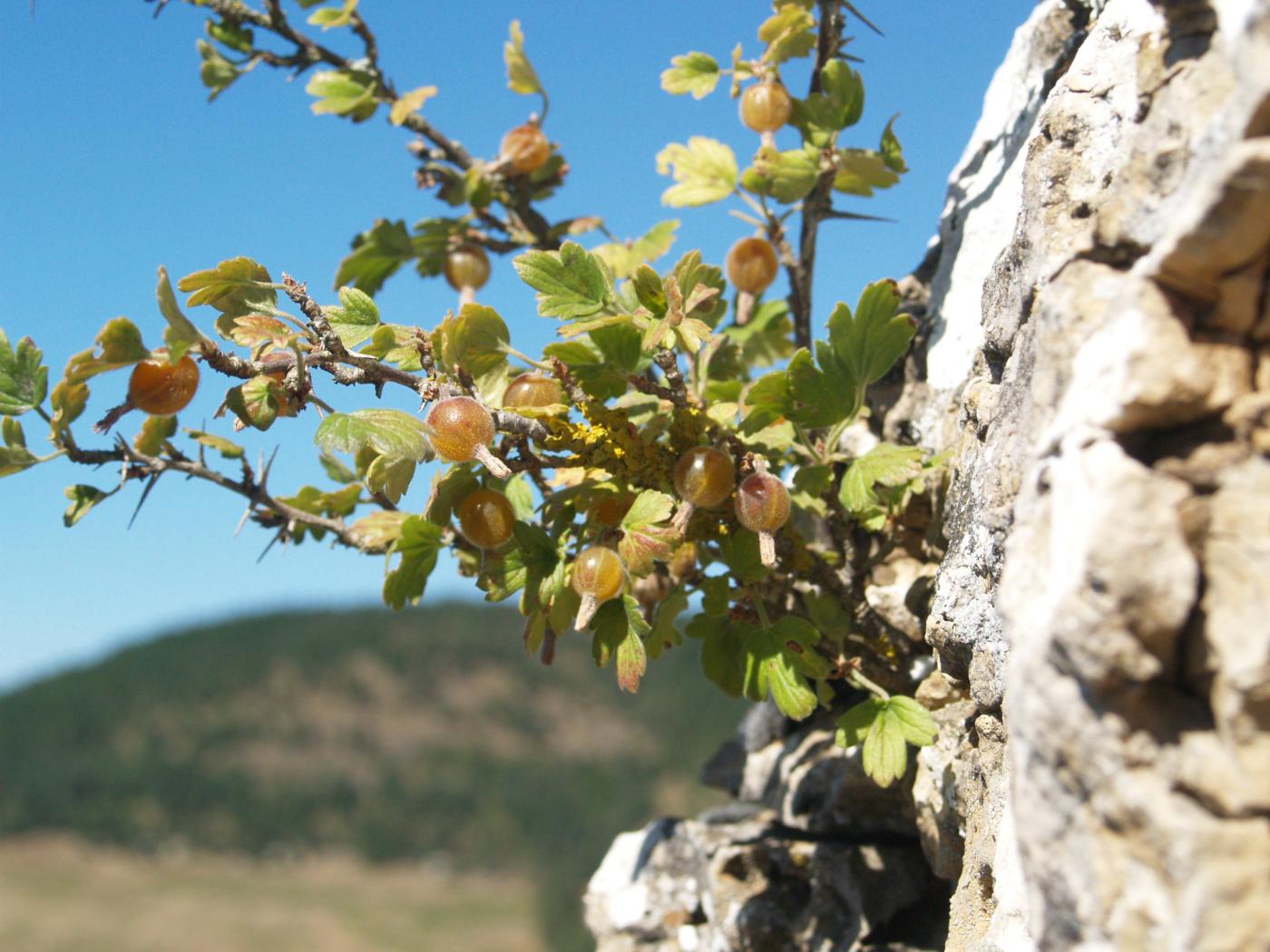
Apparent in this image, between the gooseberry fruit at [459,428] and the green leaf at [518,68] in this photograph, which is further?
Result: the green leaf at [518,68]

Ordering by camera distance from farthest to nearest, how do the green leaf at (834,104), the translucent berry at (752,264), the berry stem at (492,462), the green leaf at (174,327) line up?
the translucent berry at (752,264) < the green leaf at (834,104) < the berry stem at (492,462) < the green leaf at (174,327)

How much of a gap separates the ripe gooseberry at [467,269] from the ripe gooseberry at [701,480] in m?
1.11

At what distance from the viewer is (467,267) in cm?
265

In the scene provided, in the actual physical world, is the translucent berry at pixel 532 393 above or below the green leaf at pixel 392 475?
above

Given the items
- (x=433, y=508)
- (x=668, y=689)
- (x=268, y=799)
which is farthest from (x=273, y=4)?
(x=268, y=799)

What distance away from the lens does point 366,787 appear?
13.4m

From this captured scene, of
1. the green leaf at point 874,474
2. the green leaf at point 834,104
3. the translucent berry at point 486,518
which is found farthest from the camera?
the green leaf at point 834,104

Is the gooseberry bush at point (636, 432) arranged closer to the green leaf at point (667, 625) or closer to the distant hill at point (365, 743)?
the green leaf at point (667, 625)

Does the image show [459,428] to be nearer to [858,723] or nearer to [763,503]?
[763,503]

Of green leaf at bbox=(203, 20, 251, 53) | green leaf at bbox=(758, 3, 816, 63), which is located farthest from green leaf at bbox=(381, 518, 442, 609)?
green leaf at bbox=(203, 20, 251, 53)

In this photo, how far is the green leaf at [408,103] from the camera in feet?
8.50

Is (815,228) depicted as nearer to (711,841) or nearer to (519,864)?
(711,841)

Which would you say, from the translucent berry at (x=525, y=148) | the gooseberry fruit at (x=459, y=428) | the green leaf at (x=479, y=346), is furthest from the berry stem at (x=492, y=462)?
the translucent berry at (x=525, y=148)

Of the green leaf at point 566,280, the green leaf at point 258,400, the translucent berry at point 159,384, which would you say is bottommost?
the green leaf at point 258,400
